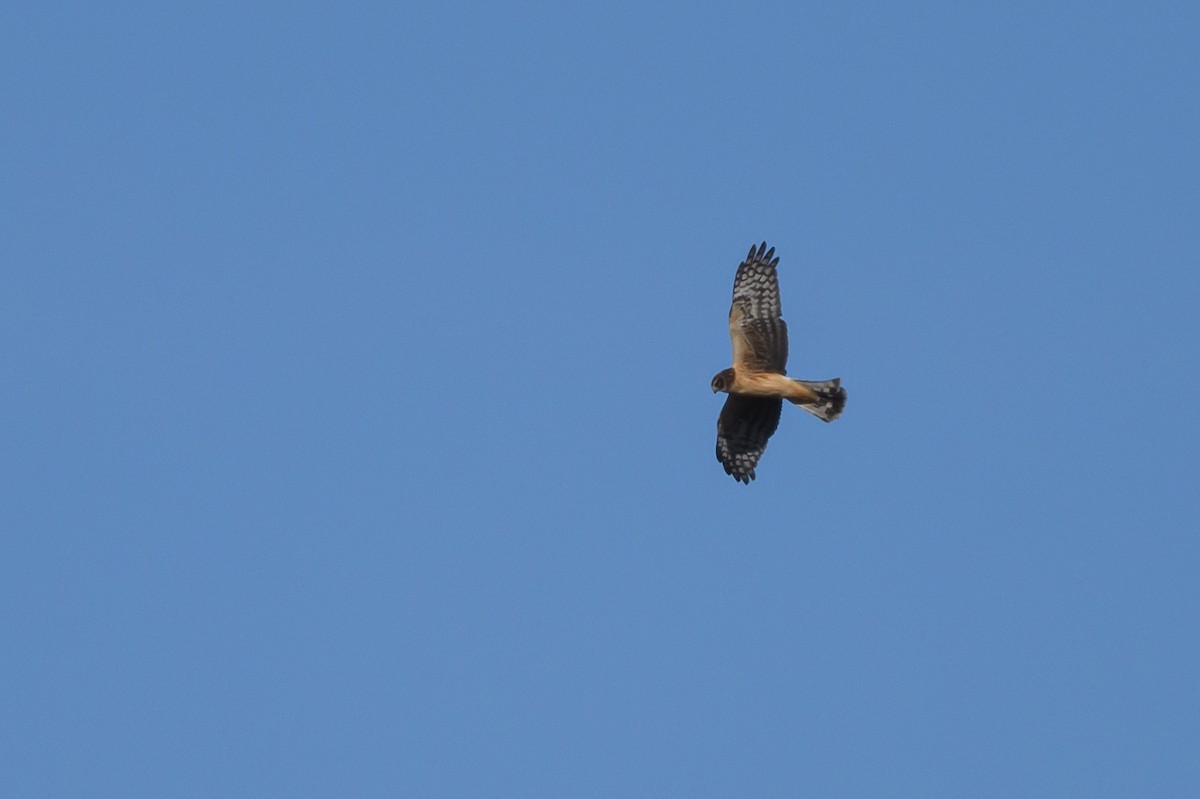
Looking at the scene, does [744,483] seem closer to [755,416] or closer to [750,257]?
[755,416]

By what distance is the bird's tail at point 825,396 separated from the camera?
24547 millimetres

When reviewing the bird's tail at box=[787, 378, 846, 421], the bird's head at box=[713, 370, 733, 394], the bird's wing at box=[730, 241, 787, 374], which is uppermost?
the bird's wing at box=[730, 241, 787, 374]

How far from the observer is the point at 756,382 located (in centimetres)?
2491

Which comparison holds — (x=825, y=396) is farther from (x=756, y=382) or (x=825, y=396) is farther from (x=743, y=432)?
(x=743, y=432)

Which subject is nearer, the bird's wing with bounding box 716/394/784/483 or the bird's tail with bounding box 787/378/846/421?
the bird's tail with bounding box 787/378/846/421

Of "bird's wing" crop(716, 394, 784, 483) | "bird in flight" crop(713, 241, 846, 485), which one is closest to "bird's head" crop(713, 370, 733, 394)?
"bird in flight" crop(713, 241, 846, 485)

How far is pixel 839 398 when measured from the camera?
2456 centimetres

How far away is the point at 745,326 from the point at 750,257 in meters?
0.96

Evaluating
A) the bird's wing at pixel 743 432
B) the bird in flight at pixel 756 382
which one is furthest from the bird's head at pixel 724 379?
the bird's wing at pixel 743 432

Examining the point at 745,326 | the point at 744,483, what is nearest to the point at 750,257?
the point at 745,326

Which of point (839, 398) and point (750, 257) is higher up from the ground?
point (750, 257)

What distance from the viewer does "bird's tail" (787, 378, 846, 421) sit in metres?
24.5

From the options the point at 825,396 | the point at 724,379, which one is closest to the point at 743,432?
the point at 724,379

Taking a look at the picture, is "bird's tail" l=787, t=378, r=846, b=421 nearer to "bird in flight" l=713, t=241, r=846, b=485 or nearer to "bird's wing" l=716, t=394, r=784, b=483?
"bird in flight" l=713, t=241, r=846, b=485
